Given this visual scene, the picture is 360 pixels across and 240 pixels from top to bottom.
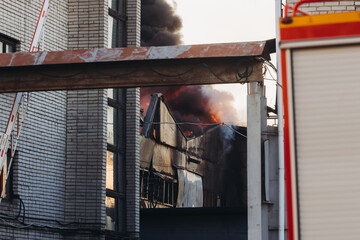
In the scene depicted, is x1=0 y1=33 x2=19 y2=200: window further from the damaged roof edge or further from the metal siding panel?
the metal siding panel

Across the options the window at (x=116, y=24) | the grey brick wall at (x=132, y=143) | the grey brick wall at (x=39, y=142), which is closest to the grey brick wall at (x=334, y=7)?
the grey brick wall at (x=39, y=142)

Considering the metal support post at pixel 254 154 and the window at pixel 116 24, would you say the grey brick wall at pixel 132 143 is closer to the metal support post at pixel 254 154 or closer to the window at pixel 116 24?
the window at pixel 116 24

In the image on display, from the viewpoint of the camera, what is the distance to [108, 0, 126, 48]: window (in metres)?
18.9

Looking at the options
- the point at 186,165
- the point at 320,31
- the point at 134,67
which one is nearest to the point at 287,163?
the point at 320,31

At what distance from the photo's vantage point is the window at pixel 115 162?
1853cm

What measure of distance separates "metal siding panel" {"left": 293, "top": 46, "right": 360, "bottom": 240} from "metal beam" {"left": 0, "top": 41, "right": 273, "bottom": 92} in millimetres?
6564

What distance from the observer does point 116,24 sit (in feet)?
63.2

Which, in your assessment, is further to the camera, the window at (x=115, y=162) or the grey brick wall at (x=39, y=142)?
the window at (x=115, y=162)

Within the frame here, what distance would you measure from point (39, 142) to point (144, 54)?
488 cm

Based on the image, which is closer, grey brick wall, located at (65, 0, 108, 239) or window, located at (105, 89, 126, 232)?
grey brick wall, located at (65, 0, 108, 239)

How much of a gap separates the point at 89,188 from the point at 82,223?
2.63 feet

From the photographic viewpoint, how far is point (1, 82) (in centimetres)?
1309

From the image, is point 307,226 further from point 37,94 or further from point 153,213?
point 153,213

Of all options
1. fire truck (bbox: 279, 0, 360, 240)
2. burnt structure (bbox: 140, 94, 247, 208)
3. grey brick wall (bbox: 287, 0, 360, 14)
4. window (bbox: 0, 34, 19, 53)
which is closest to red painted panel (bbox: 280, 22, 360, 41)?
fire truck (bbox: 279, 0, 360, 240)
